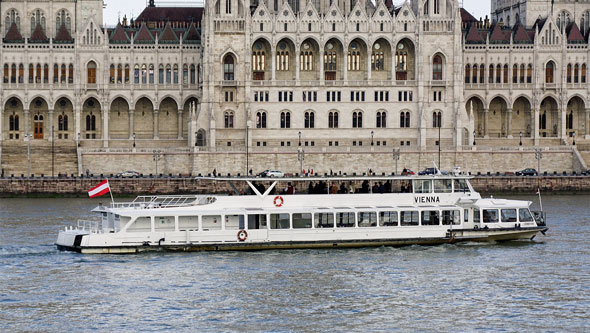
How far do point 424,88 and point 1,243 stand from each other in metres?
76.8

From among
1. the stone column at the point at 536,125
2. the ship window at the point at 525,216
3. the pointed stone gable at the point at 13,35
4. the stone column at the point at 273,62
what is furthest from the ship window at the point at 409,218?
the pointed stone gable at the point at 13,35

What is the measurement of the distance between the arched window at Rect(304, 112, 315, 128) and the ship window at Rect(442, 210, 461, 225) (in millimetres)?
70268

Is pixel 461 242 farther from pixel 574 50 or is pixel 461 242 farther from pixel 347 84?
pixel 574 50

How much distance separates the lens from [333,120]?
5379 inches

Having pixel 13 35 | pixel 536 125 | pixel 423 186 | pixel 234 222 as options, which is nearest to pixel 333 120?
pixel 536 125

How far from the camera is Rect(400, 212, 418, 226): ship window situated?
65875 mm

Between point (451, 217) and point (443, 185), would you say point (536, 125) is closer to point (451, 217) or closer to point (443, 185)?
point (443, 185)

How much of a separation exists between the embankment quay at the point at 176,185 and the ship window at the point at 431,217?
4450cm

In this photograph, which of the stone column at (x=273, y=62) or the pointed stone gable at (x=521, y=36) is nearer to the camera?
the stone column at (x=273, y=62)

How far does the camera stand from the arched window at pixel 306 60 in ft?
451

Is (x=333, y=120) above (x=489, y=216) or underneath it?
above

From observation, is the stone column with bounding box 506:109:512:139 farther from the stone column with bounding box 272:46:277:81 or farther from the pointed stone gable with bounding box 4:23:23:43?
the pointed stone gable with bounding box 4:23:23:43

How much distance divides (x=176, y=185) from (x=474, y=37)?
155ft

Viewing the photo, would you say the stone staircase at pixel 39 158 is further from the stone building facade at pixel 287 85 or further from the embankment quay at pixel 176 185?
the embankment quay at pixel 176 185
